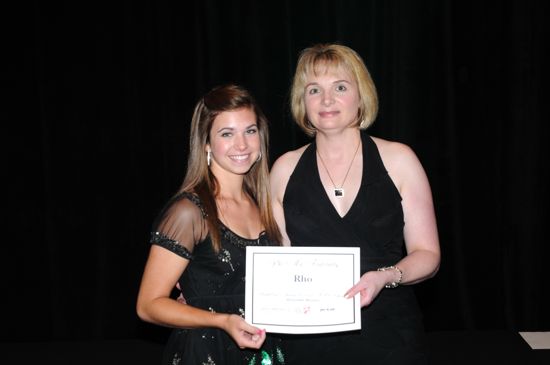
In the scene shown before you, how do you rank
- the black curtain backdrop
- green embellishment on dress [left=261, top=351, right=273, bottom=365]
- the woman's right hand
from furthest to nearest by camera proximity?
the black curtain backdrop, green embellishment on dress [left=261, top=351, right=273, bottom=365], the woman's right hand

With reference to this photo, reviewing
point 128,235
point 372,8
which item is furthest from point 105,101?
point 372,8

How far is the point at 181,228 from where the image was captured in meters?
2.20

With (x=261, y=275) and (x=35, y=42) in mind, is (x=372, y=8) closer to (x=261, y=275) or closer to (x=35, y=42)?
(x=35, y=42)

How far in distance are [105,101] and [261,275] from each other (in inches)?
119

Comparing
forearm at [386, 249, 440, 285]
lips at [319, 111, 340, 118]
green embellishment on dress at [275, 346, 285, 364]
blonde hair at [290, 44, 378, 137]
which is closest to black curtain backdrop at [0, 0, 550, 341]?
blonde hair at [290, 44, 378, 137]

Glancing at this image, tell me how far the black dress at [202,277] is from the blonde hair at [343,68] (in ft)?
2.18

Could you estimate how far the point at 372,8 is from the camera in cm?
457

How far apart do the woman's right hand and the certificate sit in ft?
0.19

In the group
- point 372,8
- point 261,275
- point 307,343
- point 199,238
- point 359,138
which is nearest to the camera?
point 261,275

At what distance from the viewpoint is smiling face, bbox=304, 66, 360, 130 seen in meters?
2.46

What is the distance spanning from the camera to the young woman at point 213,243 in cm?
216

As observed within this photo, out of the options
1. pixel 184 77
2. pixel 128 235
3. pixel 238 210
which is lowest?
pixel 128 235

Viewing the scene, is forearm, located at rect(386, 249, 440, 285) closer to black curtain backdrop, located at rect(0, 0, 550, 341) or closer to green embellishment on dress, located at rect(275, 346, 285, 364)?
green embellishment on dress, located at rect(275, 346, 285, 364)

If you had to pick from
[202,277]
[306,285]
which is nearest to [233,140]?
[202,277]
